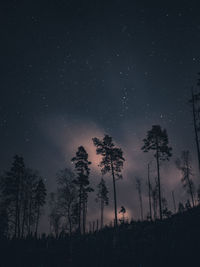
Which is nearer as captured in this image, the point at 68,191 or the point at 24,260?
the point at 24,260

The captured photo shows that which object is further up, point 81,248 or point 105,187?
point 105,187

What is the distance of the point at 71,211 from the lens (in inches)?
1310

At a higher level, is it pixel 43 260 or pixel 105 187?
pixel 105 187

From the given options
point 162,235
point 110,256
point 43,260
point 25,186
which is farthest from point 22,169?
point 162,235

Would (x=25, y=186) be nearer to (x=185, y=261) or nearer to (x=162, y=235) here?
(x=162, y=235)

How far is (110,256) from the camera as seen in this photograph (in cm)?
1858

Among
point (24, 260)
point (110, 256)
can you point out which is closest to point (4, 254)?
point (24, 260)

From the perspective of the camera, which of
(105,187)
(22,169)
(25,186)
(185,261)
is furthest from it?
(105,187)

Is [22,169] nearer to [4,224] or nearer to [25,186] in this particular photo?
[25,186]

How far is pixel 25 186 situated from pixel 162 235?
20932 mm

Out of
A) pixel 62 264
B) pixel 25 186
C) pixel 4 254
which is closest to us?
pixel 62 264

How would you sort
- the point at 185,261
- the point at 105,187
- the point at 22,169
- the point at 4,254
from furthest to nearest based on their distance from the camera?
the point at 105,187 < the point at 22,169 < the point at 4,254 < the point at 185,261

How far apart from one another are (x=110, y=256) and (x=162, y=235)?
16.5ft

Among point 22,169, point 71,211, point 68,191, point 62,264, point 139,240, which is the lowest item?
point 62,264
